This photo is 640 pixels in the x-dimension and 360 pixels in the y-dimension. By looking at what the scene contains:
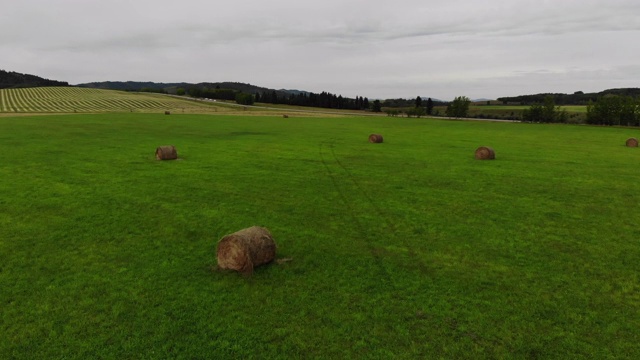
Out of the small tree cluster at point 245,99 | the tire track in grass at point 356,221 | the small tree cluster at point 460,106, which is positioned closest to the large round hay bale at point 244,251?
the tire track in grass at point 356,221

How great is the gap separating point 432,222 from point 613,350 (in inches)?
242

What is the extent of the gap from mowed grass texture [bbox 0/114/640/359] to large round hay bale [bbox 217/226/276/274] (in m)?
0.32

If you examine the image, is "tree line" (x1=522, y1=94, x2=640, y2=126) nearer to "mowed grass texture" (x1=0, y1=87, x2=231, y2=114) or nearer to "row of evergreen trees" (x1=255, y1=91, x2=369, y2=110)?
"mowed grass texture" (x1=0, y1=87, x2=231, y2=114)

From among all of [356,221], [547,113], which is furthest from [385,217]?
[547,113]

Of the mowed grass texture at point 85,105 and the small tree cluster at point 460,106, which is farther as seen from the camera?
the small tree cluster at point 460,106

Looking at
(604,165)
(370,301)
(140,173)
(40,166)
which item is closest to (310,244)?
(370,301)

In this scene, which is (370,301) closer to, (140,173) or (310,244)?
(310,244)

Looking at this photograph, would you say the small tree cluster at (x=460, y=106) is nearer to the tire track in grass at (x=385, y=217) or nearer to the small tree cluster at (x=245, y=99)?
the small tree cluster at (x=245, y=99)

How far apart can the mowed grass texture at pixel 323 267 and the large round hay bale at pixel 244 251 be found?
1.04ft

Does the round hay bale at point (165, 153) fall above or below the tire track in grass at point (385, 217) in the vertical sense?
above

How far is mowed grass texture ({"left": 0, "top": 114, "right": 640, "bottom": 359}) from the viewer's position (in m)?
6.55

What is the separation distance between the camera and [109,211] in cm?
1259

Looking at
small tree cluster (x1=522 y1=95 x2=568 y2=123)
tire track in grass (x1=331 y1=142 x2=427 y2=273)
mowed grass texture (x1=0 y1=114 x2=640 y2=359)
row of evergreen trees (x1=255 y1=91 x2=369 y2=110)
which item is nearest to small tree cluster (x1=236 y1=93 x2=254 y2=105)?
row of evergreen trees (x1=255 y1=91 x2=369 y2=110)

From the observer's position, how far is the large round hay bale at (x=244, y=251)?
8672mm
